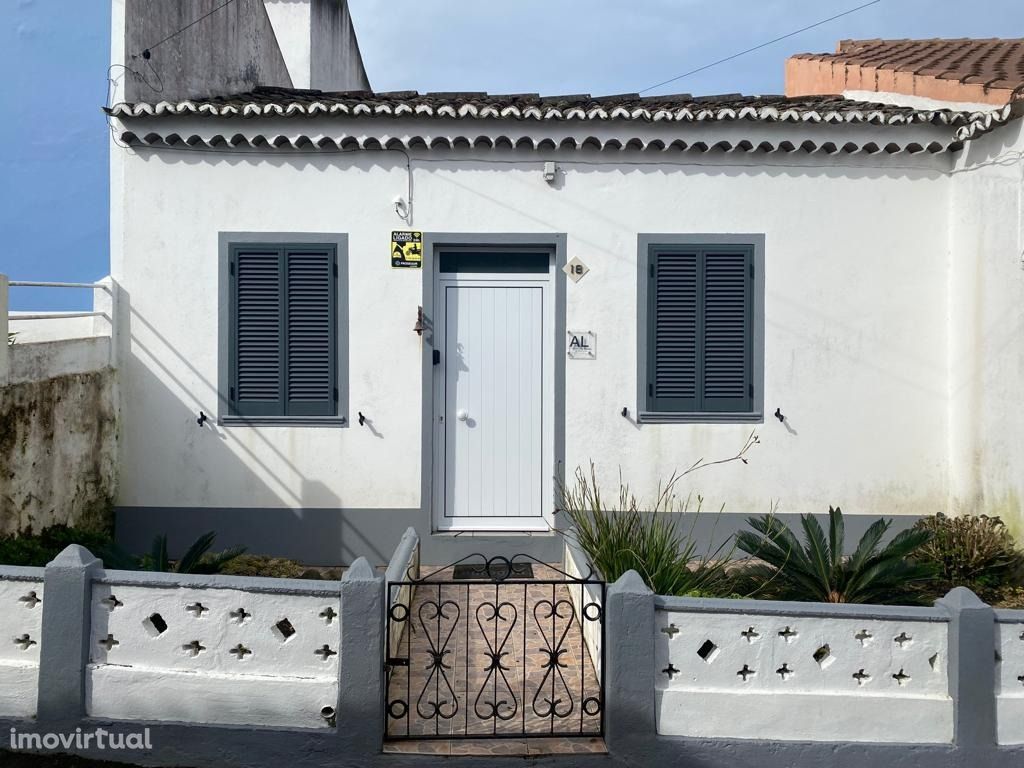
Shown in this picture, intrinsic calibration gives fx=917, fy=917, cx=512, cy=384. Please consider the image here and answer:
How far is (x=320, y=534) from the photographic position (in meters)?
7.97

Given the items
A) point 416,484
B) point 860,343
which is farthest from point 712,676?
point 860,343

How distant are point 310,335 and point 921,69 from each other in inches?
242

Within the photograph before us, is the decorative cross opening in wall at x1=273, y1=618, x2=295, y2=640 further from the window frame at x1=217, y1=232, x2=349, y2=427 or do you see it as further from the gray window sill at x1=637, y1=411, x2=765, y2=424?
the gray window sill at x1=637, y1=411, x2=765, y2=424

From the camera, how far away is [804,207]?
8.03 m

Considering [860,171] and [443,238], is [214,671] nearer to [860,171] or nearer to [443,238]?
[443,238]

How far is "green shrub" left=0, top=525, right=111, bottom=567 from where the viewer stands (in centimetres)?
609

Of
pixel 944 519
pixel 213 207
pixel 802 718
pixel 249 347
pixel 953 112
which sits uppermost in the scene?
pixel 953 112

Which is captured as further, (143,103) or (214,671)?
(143,103)

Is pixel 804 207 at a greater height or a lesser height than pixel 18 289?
greater

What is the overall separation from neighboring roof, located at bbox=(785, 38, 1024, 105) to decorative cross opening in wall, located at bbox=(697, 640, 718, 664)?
5.18 meters

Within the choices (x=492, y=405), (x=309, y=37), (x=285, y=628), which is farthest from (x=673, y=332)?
(x=309, y=37)

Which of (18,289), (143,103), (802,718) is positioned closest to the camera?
(802,718)

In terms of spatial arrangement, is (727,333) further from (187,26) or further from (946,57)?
(187,26)

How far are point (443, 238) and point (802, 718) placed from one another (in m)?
4.86
